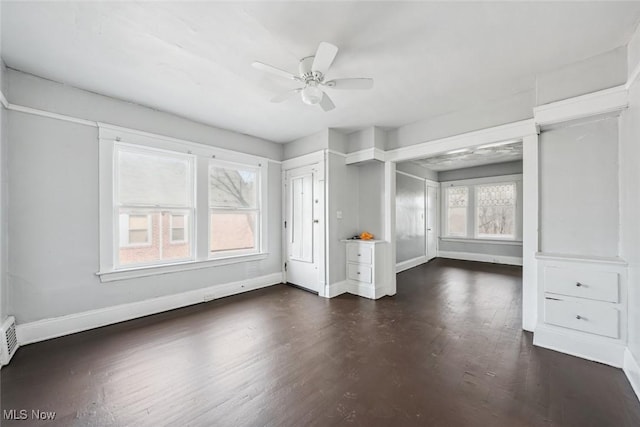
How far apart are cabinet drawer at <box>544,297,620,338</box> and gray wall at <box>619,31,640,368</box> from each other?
0.35 feet

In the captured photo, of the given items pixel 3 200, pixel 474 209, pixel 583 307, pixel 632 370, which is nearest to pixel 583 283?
pixel 583 307

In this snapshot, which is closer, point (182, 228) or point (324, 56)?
point (324, 56)

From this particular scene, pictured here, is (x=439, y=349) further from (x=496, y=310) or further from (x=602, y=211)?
(x=602, y=211)

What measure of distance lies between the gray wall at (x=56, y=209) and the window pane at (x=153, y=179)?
293mm

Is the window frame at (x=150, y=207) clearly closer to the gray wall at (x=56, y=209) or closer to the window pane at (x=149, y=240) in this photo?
the window pane at (x=149, y=240)

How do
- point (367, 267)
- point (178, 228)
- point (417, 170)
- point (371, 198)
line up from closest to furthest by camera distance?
point (178, 228) → point (367, 267) → point (371, 198) → point (417, 170)

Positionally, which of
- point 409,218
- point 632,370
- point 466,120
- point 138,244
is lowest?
point 632,370

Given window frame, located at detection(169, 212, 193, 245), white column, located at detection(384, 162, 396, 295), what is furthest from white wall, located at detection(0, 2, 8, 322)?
white column, located at detection(384, 162, 396, 295)

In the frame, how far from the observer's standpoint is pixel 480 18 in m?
1.85

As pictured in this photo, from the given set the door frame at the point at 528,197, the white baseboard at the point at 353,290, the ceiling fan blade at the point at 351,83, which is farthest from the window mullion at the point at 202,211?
the door frame at the point at 528,197

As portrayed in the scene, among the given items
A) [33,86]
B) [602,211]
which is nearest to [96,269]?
[33,86]

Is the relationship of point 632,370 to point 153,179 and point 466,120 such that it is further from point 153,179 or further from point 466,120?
point 153,179

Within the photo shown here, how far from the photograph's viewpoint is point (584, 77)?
237cm

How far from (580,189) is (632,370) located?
151cm
